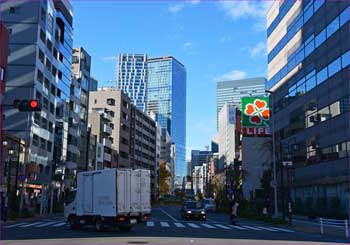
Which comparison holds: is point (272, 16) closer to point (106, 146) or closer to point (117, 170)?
point (106, 146)

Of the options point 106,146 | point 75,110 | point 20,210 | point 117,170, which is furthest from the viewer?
point 106,146

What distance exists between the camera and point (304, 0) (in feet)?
185

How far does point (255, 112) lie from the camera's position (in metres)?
43.0

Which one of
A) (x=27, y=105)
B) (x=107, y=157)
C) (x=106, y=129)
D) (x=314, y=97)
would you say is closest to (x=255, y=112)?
(x=314, y=97)

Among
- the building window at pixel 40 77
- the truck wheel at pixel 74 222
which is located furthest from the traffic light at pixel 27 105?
the building window at pixel 40 77

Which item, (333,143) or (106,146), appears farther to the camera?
(106,146)

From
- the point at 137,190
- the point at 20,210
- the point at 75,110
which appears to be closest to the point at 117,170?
the point at 137,190

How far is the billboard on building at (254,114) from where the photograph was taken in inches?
1663

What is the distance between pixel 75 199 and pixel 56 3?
53.4m

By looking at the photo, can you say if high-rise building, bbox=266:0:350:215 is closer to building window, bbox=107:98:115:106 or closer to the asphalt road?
the asphalt road

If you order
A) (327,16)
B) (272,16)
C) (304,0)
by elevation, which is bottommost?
(327,16)

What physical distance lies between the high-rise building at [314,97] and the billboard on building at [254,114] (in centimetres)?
225

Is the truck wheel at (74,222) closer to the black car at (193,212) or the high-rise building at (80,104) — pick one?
the black car at (193,212)

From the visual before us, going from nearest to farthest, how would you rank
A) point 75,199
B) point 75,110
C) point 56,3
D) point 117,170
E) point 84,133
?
point 117,170, point 75,199, point 56,3, point 75,110, point 84,133
